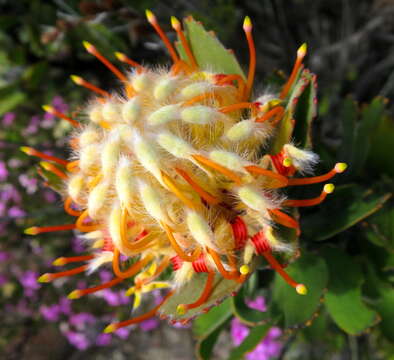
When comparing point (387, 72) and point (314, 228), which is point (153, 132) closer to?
point (314, 228)

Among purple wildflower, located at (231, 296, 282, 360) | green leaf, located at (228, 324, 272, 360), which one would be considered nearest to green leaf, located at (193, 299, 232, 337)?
green leaf, located at (228, 324, 272, 360)

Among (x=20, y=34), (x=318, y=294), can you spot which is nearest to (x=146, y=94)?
(x=318, y=294)

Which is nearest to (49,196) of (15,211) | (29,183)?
(29,183)

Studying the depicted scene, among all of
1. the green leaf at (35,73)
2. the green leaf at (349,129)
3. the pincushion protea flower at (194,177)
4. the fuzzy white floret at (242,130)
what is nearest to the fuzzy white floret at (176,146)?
the pincushion protea flower at (194,177)

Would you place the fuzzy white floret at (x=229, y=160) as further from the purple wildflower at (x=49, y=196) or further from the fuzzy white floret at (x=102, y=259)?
the purple wildflower at (x=49, y=196)

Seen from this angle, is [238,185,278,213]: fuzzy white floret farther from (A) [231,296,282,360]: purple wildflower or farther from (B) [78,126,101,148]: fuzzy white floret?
(A) [231,296,282,360]: purple wildflower

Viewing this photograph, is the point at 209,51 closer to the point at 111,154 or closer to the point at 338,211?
the point at 111,154
